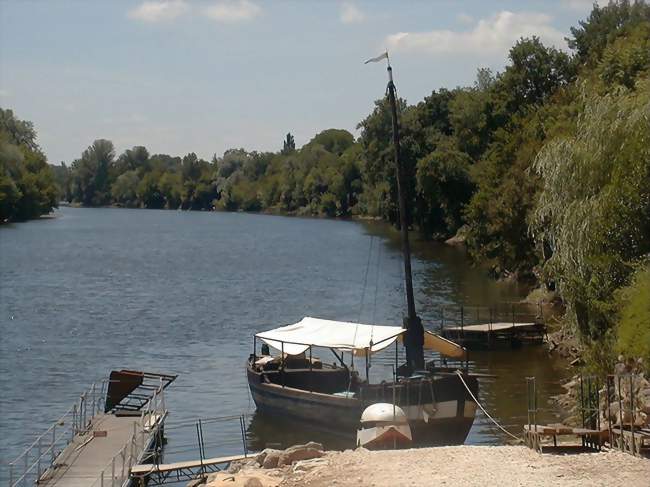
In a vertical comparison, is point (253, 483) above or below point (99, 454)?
above

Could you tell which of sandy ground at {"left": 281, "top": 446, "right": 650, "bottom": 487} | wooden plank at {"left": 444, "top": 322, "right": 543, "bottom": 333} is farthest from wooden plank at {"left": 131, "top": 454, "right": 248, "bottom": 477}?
wooden plank at {"left": 444, "top": 322, "right": 543, "bottom": 333}

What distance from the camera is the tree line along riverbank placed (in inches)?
1187

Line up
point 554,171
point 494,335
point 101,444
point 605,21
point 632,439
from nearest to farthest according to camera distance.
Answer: point 632,439 → point 101,444 → point 554,171 → point 494,335 → point 605,21

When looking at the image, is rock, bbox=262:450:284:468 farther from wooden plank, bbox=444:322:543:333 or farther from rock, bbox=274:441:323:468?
wooden plank, bbox=444:322:543:333

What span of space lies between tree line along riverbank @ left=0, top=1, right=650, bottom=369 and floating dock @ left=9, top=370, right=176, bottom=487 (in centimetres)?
1294

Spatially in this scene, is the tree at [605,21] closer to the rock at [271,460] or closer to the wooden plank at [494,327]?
the wooden plank at [494,327]

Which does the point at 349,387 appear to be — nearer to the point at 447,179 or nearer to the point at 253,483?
the point at 253,483

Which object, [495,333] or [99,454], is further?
[495,333]

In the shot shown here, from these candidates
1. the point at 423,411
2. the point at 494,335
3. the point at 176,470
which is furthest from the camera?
the point at 494,335

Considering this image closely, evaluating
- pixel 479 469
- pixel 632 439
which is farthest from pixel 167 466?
pixel 632 439

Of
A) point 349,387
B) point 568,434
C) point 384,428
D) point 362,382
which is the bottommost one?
point 349,387

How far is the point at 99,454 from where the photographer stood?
27812 millimetres

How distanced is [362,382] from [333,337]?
1.75m

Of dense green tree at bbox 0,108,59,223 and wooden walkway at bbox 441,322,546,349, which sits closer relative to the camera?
wooden walkway at bbox 441,322,546,349
